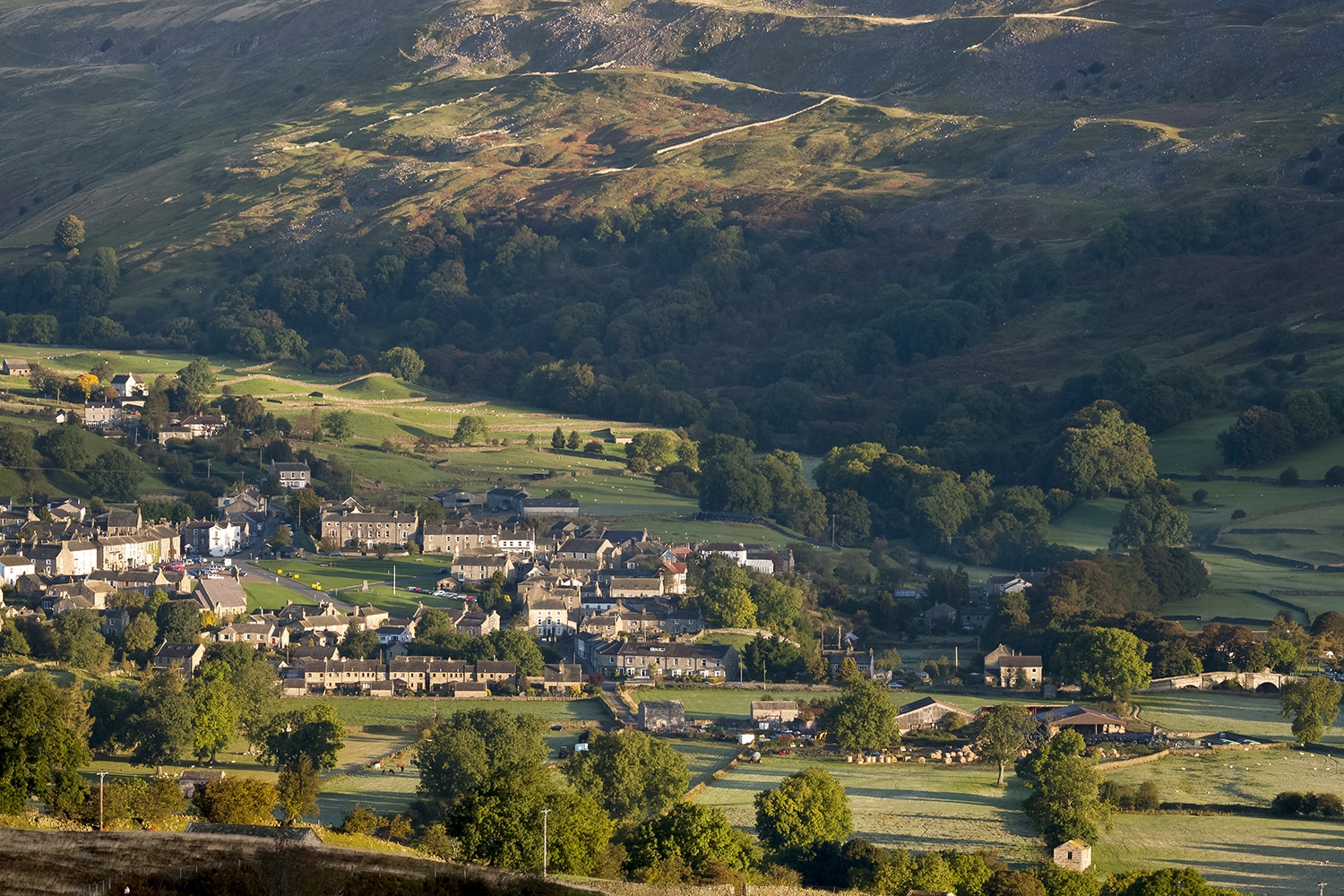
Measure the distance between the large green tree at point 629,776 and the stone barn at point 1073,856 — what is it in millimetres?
8687

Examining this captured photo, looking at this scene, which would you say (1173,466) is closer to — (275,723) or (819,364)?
(819,364)

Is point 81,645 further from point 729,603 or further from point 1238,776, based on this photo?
point 1238,776

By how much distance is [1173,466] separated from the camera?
3834 inches

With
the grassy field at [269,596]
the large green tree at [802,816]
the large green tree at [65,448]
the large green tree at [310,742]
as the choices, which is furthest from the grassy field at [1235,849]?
the large green tree at [65,448]

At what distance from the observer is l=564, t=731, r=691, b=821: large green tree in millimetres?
44312

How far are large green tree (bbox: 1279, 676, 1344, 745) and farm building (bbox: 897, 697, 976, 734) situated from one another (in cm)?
896

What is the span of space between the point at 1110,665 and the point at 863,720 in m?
11.1

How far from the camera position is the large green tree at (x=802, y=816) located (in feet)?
136

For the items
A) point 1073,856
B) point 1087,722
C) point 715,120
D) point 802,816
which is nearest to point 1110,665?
point 1087,722

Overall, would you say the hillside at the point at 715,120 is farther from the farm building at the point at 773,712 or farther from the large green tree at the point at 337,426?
the farm building at the point at 773,712

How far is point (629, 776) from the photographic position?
44688mm

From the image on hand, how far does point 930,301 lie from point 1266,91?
4478 cm

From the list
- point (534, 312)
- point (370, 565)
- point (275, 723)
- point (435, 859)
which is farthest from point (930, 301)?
point (435, 859)

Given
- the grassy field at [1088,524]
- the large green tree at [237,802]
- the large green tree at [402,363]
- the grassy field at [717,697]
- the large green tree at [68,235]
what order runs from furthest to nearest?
the large green tree at [68,235]
the large green tree at [402,363]
the grassy field at [1088,524]
the grassy field at [717,697]
the large green tree at [237,802]
